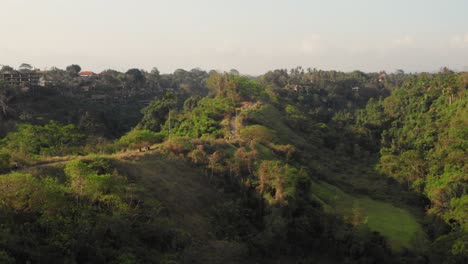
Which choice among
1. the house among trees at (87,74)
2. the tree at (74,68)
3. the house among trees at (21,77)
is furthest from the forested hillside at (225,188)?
the tree at (74,68)

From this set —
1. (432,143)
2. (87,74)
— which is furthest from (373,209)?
(87,74)

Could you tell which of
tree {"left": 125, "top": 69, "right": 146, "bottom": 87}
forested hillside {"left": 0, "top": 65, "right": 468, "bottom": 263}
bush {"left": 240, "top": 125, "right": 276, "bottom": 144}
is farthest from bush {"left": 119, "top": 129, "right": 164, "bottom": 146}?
tree {"left": 125, "top": 69, "right": 146, "bottom": 87}

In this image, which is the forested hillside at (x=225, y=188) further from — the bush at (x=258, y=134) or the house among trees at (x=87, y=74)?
the house among trees at (x=87, y=74)

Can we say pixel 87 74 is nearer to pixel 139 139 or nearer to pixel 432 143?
pixel 139 139

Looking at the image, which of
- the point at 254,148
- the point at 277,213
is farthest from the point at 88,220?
the point at 254,148

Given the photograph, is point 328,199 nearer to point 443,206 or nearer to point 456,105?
point 443,206

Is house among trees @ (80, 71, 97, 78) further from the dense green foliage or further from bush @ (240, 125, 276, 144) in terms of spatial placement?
bush @ (240, 125, 276, 144)


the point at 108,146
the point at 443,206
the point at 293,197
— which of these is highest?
the point at 108,146
